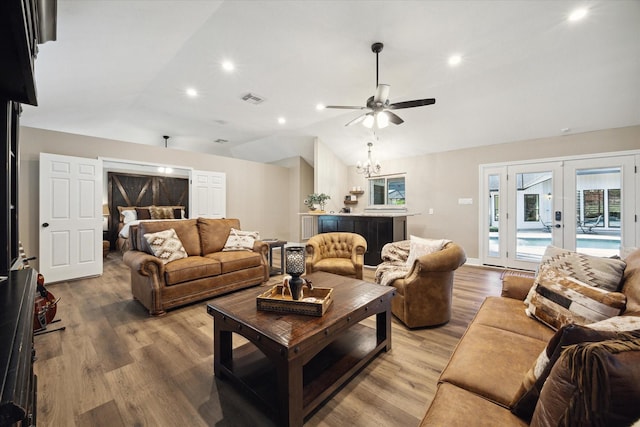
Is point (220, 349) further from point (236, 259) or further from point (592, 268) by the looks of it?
point (592, 268)

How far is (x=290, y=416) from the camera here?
4.42 ft

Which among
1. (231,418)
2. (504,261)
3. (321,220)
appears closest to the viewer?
(231,418)

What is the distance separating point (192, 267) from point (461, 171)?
5.25 meters

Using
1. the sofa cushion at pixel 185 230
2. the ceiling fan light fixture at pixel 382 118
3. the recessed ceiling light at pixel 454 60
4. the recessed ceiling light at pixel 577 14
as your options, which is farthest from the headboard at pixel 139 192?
the recessed ceiling light at pixel 577 14

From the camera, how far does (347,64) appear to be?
344 centimetres

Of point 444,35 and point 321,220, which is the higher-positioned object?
point 444,35

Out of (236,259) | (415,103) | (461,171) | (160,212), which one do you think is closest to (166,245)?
(236,259)

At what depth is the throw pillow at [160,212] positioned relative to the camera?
752cm

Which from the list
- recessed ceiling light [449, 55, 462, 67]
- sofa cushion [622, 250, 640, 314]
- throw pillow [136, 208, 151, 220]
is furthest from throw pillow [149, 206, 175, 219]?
sofa cushion [622, 250, 640, 314]

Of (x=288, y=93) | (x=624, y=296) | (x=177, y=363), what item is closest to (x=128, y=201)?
(x=288, y=93)

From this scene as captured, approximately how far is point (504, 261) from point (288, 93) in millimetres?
5084

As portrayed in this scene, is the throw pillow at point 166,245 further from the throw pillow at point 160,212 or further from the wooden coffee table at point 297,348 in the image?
the throw pillow at point 160,212

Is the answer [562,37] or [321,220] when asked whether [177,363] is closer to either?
→ [321,220]

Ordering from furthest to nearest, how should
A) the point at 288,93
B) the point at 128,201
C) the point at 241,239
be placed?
the point at 128,201 → the point at 288,93 → the point at 241,239
